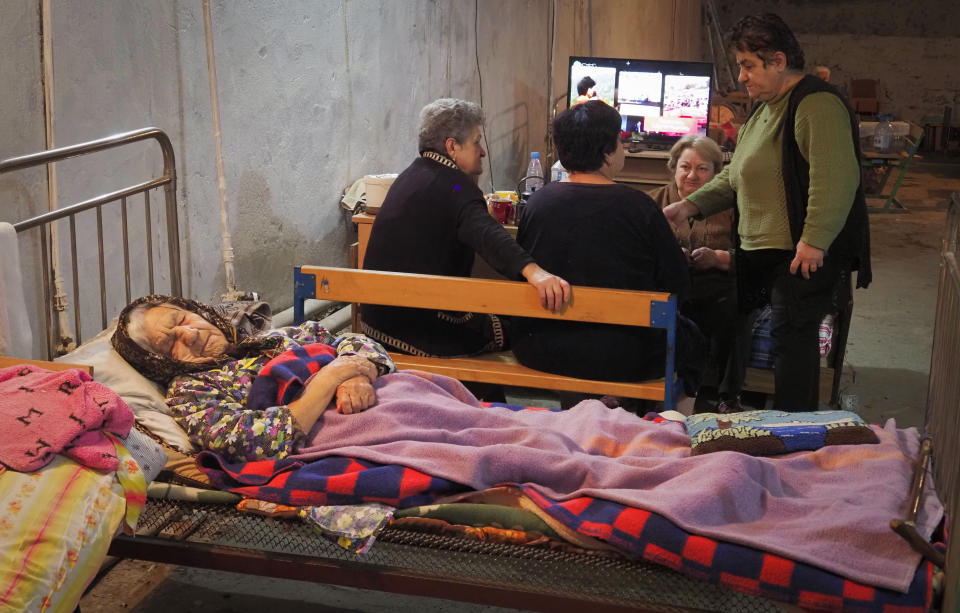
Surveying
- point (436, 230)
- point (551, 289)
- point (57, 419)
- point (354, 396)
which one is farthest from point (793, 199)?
point (57, 419)

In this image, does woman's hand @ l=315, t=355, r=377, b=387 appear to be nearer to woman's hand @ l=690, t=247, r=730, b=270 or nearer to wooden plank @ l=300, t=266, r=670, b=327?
wooden plank @ l=300, t=266, r=670, b=327

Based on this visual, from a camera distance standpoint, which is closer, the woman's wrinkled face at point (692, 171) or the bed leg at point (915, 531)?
the bed leg at point (915, 531)

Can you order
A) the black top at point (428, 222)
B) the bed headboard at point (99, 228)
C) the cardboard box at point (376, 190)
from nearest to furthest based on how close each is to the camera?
the bed headboard at point (99, 228)
the black top at point (428, 222)
the cardboard box at point (376, 190)

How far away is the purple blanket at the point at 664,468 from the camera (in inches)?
77.6

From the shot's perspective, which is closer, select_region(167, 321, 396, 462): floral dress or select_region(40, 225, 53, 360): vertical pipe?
select_region(167, 321, 396, 462): floral dress

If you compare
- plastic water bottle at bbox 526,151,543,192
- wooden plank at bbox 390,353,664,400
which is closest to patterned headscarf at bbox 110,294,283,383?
wooden plank at bbox 390,353,664,400

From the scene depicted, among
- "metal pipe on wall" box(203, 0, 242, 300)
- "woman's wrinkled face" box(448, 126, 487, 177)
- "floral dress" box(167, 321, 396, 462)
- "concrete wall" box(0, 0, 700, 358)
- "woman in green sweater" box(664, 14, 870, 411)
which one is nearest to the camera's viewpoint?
"floral dress" box(167, 321, 396, 462)

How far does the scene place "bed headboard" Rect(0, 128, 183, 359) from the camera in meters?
2.69

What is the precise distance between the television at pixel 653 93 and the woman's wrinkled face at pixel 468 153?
10.8ft

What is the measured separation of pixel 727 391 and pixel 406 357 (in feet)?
4.94

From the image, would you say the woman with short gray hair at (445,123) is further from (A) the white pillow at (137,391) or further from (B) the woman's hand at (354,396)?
(A) the white pillow at (137,391)

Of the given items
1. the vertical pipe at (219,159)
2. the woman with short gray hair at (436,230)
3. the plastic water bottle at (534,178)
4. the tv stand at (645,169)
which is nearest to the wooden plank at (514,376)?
the woman with short gray hair at (436,230)

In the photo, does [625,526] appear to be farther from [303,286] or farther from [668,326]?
[303,286]

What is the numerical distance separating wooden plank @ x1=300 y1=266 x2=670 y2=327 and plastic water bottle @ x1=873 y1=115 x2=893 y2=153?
8156 mm
